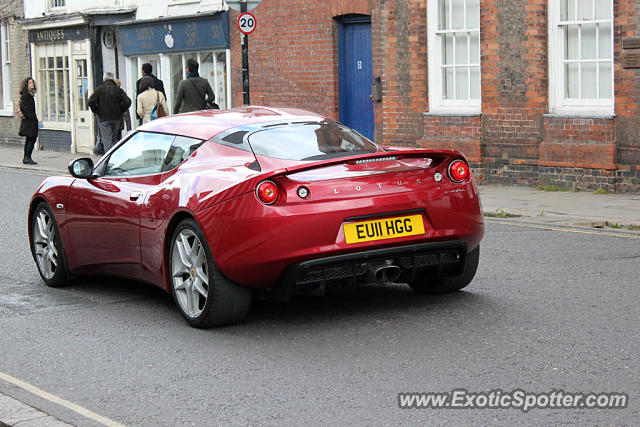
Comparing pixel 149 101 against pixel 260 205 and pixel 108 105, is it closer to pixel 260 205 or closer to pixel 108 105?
pixel 108 105

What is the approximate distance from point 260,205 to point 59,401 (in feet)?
5.65

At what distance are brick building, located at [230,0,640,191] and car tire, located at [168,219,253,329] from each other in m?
6.96

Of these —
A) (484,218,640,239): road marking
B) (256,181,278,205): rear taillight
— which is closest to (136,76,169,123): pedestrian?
(484,218,640,239): road marking

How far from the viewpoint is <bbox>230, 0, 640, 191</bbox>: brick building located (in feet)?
51.5

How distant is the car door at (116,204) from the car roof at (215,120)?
93mm

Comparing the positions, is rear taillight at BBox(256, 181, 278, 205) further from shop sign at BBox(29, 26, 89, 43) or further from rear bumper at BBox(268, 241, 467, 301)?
shop sign at BBox(29, 26, 89, 43)

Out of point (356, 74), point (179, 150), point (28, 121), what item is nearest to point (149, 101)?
point (356, 74)

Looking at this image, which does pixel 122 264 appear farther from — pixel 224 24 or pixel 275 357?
pixel 224 24

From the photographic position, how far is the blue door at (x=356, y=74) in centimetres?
2084

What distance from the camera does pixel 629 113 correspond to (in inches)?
607

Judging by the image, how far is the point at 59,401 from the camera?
5785 millimetres

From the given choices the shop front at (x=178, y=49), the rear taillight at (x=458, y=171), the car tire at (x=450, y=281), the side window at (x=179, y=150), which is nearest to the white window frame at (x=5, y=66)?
the shop front at (x=178, y=49)

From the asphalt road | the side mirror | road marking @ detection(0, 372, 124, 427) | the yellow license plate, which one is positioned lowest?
road marking @ detection(0, 372, 124, 427)

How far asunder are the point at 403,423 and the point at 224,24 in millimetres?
19821
